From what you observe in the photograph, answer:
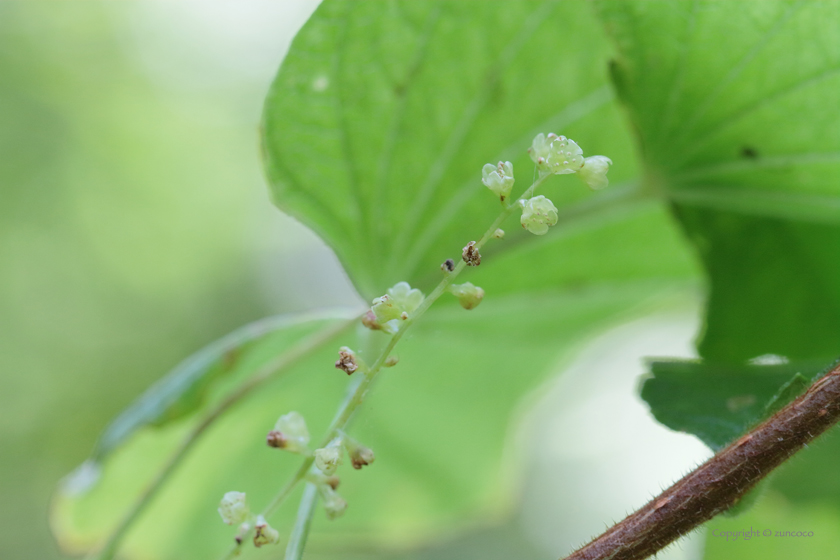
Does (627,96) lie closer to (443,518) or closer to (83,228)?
(443,518)

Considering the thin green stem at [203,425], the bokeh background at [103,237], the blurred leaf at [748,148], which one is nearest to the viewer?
the blurred leaf at [748,148]

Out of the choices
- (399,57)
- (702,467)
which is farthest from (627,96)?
(702,467)

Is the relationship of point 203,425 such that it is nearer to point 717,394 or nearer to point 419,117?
point 419,117

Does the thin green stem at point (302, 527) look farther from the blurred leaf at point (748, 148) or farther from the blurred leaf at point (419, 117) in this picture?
the blurred leaf at point (748, 148)

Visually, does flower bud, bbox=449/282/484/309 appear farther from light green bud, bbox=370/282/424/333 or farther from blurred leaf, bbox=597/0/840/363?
blurred leaf, bbox=597/0/840/363

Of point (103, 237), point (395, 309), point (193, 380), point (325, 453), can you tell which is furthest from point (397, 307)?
point (103, 237)

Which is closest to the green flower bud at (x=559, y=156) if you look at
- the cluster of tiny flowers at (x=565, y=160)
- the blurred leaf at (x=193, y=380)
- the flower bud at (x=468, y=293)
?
the cluster of tiny flowers at (x=565, y=160)
